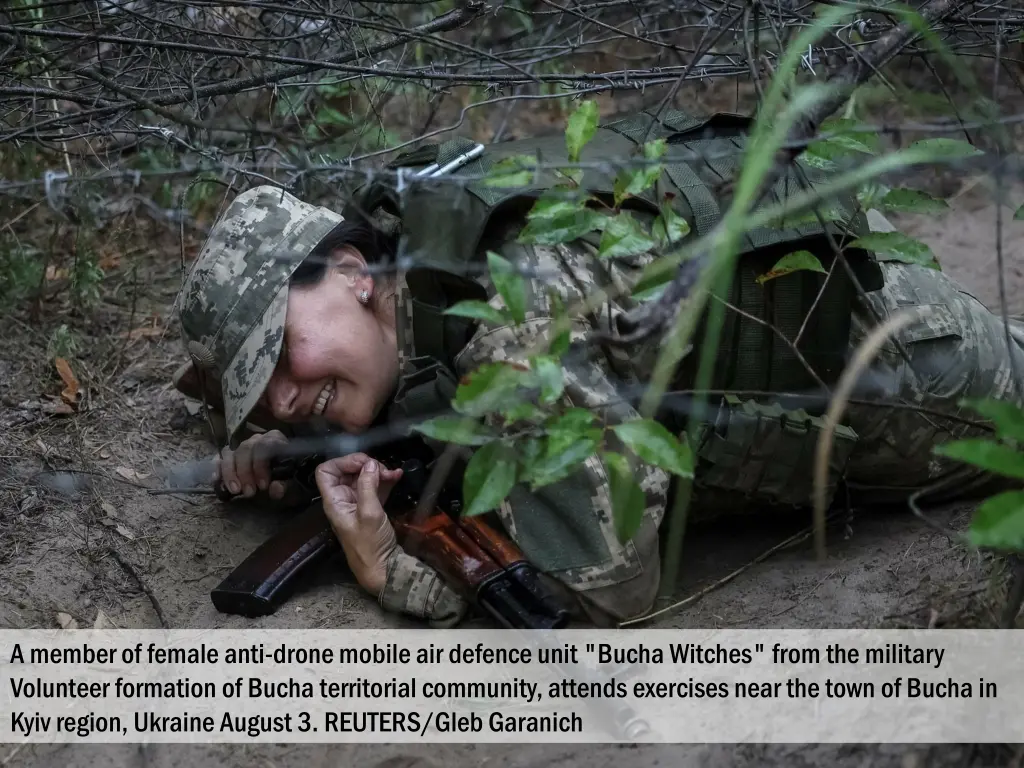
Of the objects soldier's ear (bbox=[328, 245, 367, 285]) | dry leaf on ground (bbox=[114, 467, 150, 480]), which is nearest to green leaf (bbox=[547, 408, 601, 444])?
soldier's ear (bbox=[328, 245, 367, 285])

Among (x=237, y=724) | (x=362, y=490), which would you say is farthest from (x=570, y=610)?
(x=237, y=724)

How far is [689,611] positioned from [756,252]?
851 mm

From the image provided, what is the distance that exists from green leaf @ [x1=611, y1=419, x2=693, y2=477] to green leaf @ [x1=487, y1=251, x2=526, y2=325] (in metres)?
0.23

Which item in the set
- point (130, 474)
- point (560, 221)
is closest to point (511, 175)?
point (560, 221)

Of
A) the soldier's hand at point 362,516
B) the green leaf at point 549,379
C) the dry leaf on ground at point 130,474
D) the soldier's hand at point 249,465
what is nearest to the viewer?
the green leaf at point 549,379

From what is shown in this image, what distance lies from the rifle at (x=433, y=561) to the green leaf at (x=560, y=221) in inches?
34.7

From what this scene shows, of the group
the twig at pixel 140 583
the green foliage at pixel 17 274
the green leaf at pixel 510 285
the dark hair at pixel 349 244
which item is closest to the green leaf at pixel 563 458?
the green leaf at pixel 510 285

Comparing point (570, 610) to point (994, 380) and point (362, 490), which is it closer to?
point (362, 490)

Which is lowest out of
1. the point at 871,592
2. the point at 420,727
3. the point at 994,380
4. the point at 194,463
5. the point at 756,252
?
the point at 194,463

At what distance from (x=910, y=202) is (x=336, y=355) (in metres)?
1.33

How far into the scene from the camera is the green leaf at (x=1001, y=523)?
1.38 meters

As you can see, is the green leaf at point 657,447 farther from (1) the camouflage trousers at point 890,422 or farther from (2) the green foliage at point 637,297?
(1) the camouflage trousers at point 890,422

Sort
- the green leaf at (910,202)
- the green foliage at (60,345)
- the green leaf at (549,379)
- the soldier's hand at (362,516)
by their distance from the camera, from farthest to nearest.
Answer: the green foliage at (60,345)
the soldier's hand at (362,516)
the green leaf at (910,202)
the green leaf at (549,379)

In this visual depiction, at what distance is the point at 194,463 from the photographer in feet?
10.6
